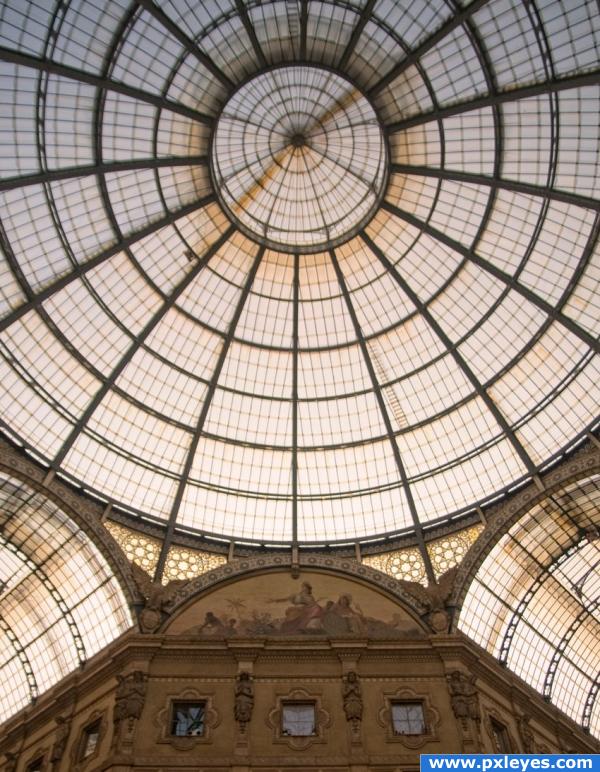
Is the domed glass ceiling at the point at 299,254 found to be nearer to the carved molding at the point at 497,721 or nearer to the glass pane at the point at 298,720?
the glass pane at the point at 298,720

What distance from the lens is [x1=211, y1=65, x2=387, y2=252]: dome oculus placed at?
34.2m

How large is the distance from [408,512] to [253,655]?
1137cm

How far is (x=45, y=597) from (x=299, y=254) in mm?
22454

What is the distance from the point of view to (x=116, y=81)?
30.8m

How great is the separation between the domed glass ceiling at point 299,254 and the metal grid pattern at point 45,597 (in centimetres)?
289

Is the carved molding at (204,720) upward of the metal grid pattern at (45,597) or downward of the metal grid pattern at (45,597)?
downward

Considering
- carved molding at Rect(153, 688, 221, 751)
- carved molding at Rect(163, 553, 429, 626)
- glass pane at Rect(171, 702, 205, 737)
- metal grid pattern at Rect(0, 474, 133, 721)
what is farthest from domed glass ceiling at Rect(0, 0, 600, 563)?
glass pane at Rect(171, 702, 205, 737)

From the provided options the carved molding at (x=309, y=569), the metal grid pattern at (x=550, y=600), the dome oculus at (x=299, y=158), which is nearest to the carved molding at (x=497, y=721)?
the carved molding at (x=309, y=569)

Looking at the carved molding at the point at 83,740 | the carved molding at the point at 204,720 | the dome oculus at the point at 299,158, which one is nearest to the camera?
the carved molding at the point at 204,720

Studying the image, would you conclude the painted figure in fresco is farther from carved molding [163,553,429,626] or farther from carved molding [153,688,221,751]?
carved molding [153,688,221,751]

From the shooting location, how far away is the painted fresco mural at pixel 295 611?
3328cm

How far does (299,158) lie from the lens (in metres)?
36.9

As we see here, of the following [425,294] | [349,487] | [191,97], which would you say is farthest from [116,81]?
[349,487]

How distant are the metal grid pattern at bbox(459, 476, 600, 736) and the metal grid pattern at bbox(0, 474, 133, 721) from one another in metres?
17.8
